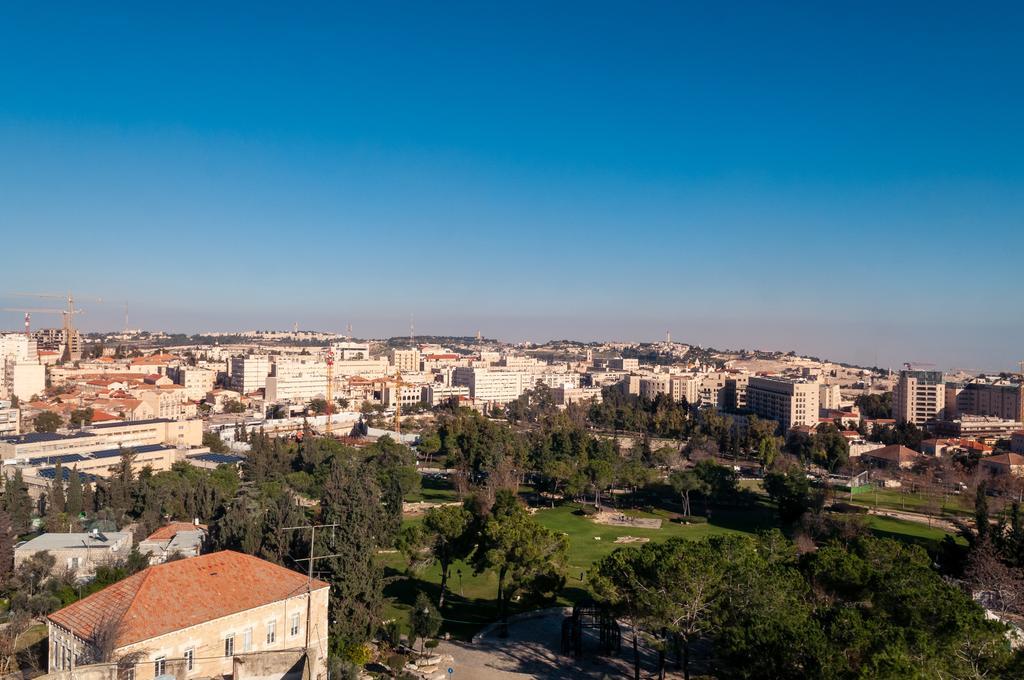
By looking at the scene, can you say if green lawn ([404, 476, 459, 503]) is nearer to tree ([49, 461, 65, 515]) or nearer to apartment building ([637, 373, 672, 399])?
tree ([49, 461, 65, 515])

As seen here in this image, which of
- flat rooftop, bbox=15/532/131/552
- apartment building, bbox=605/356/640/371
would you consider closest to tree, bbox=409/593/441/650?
flat rooftop, bbox=15/532/131/552

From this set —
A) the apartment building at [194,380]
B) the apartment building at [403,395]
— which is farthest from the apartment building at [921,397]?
the apartment building at [194,380]

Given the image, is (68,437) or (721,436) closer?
(68,437)

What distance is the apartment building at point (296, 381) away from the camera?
76.9 meters

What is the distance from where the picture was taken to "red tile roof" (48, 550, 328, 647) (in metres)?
12.9

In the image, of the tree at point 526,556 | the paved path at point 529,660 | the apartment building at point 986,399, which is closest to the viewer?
the paved path at point 529,660

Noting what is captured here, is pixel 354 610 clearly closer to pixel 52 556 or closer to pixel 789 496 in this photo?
pixel 52 556

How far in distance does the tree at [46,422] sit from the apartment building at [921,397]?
67411 mm

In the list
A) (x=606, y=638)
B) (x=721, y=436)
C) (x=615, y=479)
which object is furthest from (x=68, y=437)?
(x=721, y=436)

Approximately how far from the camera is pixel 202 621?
13133 mm

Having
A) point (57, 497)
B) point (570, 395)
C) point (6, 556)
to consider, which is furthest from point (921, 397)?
point (6, 556)

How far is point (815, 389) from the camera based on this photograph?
68.1 m

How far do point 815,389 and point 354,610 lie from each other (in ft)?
199

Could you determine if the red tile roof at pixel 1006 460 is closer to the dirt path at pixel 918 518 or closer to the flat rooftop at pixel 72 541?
the dirt path at pixel 918 518
